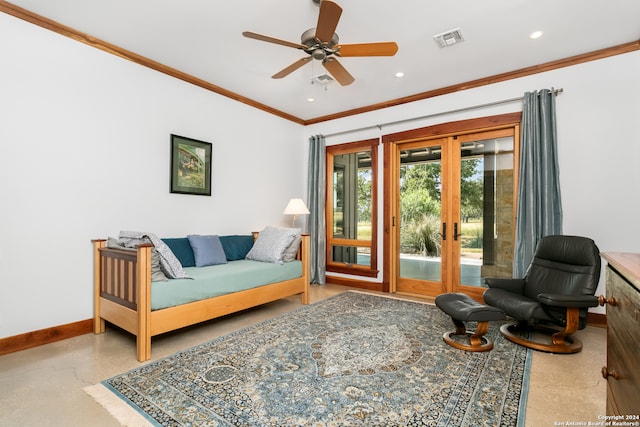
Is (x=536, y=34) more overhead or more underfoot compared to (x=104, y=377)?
more overhead

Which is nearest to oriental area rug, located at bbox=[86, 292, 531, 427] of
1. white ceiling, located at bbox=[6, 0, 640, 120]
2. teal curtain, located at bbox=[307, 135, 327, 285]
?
teal curtain, located at bbox=[307, 135, 327, 285]

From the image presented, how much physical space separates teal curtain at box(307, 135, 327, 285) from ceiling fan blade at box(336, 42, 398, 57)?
2.71 m

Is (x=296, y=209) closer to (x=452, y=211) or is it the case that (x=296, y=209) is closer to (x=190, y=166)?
A: (x=190, y=166)

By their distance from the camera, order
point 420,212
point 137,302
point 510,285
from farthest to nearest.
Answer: point 420,212 → point 510,285 → point 137,302

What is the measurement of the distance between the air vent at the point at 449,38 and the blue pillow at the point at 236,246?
315cm

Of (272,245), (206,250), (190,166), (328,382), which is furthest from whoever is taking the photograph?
(272,245)

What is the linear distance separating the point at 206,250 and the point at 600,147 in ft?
14.1

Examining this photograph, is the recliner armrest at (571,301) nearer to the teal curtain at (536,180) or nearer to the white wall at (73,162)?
the teal curtain at (536,180)

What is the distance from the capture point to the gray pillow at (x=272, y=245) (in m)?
3.83

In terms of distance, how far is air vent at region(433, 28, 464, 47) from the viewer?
111 inches

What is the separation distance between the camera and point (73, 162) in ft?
9.27

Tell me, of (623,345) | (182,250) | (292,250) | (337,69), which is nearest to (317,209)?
(292,250)

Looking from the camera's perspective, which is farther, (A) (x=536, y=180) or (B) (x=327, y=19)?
(A) (x=536, y=180)

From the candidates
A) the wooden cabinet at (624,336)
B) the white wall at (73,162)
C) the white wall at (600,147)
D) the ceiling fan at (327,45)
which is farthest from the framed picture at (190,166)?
the white wall at (600,147)
